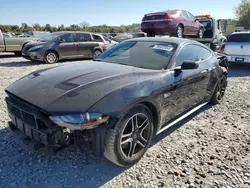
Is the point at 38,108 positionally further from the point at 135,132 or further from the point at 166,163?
the point at 166,163

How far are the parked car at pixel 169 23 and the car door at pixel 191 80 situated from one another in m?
5.07

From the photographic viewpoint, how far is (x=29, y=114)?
2.24 m

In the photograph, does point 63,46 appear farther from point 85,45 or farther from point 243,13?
point 243,13

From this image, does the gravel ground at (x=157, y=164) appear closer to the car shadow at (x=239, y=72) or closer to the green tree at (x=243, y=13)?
the car shadow at (x=239, y=72)

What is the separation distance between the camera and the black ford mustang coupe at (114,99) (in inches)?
83.5

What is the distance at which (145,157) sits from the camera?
2795 mm

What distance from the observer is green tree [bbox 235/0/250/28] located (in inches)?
1683

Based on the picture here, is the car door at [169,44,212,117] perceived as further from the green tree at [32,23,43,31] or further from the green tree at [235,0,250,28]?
the green tree at [32,23,43,31]

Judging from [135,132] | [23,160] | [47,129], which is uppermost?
[47,129]

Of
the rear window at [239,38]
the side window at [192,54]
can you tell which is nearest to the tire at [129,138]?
the side window at [192,54]

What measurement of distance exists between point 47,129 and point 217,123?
9.93 ft

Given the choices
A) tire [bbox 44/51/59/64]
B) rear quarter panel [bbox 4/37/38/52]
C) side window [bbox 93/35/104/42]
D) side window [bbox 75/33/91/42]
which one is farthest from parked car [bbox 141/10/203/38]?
rear quarter panel [bbox 4/37/38/52]

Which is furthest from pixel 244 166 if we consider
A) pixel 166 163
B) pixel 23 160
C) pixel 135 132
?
pixel 23 160

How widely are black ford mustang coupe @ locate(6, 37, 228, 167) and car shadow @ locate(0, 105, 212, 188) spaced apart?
259 mm
